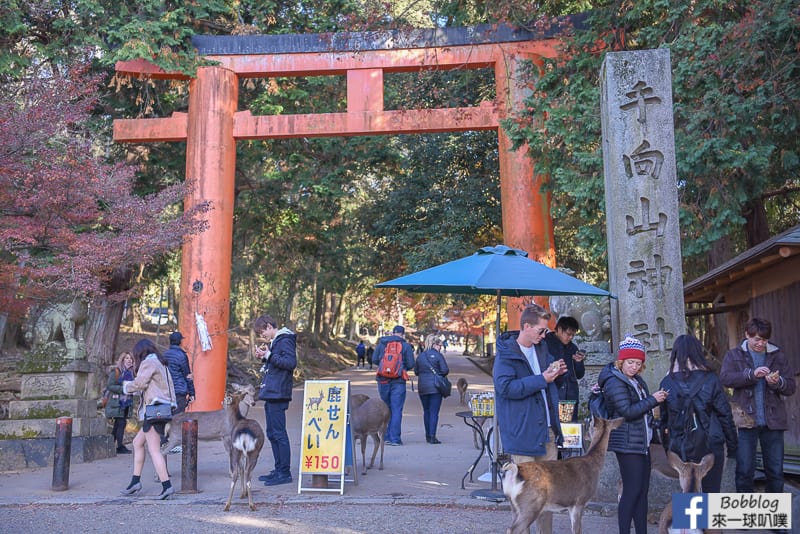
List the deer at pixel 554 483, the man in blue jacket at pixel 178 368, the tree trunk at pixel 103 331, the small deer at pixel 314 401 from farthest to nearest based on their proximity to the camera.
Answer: the tree trunk at pixel 103 331 < the man in blue jacket at pixel 178 368 < the small deer at pixel 314 401 < the deer at pixel 554 483

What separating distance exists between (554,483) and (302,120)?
12.8 m

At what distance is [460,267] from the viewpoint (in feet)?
25.3

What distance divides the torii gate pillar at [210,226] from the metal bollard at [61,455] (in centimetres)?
751

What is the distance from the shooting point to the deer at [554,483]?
4.86 metres

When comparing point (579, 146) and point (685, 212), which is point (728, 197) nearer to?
point (685, 212)

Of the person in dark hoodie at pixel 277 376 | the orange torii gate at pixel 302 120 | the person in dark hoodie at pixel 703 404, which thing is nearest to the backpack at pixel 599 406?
the person in dark hoodie at pixel 703 404

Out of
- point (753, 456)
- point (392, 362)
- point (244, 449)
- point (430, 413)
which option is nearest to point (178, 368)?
point (392, 362)

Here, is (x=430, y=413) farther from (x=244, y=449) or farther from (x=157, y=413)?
(x=157, y=413)

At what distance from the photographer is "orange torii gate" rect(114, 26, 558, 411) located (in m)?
16.2

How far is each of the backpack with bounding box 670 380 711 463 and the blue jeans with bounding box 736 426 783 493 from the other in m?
1.36

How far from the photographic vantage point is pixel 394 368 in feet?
37.9

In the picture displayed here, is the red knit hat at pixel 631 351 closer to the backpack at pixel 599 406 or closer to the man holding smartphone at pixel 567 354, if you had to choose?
the backpack at pixel 599 406

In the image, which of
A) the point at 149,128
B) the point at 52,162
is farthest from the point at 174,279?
the point at 52,162

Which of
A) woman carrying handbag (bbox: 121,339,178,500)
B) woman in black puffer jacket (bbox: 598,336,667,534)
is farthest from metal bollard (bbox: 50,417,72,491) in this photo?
woman in black puffer jacket (bbox: 598,336,667,534)
